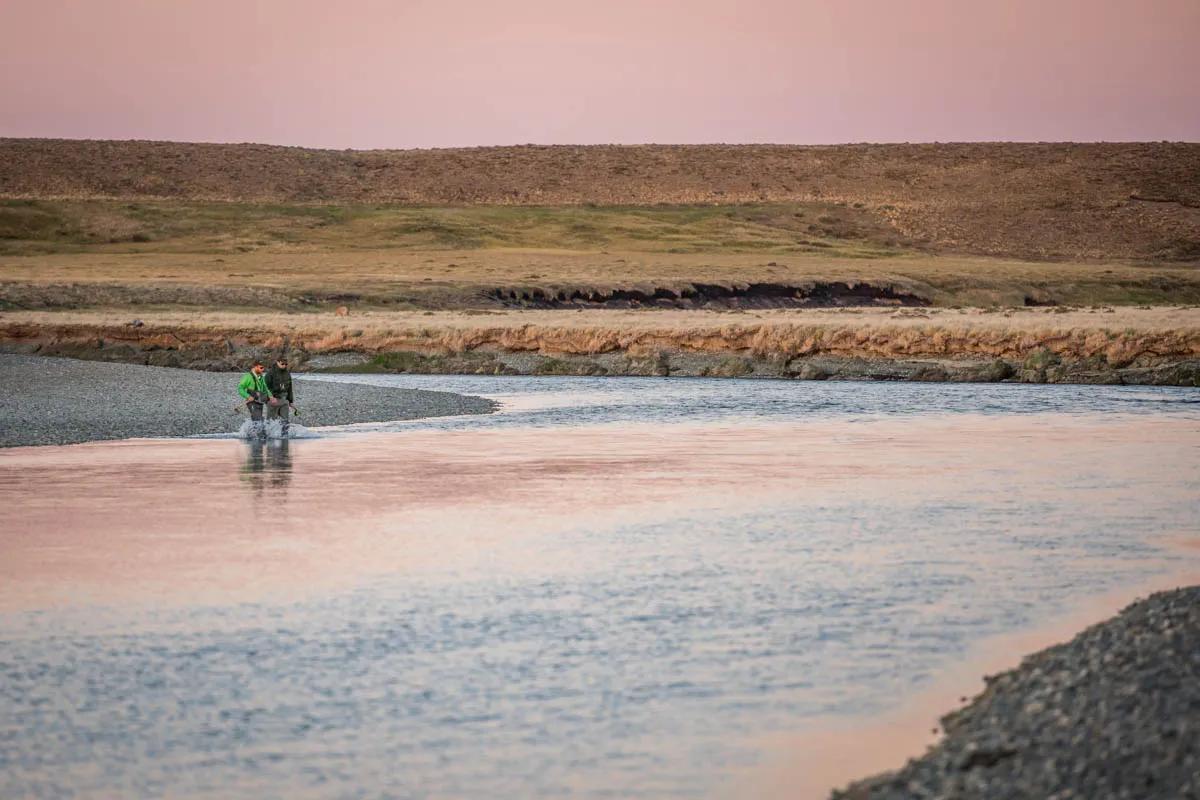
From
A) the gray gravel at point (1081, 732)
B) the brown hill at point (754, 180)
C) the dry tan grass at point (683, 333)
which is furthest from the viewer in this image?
the brown hill at point (754, 180)

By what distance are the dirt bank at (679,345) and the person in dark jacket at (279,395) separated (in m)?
22.4

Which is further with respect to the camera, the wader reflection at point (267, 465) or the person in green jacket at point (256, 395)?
the person in green jacket at point (256, 395)

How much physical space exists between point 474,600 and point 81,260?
82662mm

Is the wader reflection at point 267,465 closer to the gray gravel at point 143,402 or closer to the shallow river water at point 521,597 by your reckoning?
the shallow river water at point 521,597

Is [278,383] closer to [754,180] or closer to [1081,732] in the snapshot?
[1081,732]

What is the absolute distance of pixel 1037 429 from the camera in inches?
1262

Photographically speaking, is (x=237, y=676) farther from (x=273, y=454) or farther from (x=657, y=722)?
(x=273, y=454)

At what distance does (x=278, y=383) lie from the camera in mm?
29188

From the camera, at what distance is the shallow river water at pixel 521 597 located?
9773 millimetres

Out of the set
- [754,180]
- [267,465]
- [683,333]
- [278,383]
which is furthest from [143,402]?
[754,180]

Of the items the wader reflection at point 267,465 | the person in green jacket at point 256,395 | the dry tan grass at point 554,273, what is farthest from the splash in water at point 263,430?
the dry tan grass at point 554,273

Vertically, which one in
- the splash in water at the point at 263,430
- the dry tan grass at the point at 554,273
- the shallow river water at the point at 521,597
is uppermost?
the dry tan grass at the point at 554,273

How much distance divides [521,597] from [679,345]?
41575 millimetres

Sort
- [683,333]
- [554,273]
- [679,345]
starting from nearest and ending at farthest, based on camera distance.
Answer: [679,345] < [683,333] < [554,273]
